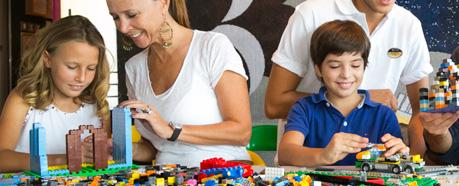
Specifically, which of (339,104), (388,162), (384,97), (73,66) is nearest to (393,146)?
(388,162)

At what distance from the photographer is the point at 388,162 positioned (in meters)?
1.58

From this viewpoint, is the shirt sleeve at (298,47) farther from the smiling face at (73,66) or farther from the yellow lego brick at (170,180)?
the yellow lego brick at (170,180)

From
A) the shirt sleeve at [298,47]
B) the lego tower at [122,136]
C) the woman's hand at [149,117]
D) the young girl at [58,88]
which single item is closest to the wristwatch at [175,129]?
the woman's hand at [149,117]

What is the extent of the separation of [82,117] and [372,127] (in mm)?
1029

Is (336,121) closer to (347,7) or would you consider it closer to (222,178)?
(347,7)

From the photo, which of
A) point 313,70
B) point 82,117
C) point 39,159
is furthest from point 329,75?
point 39,159

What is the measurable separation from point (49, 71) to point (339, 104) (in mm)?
1043

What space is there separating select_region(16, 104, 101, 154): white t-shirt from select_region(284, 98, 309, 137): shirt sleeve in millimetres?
681

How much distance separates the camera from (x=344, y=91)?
2080 mm

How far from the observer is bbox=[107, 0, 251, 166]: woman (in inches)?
80.7

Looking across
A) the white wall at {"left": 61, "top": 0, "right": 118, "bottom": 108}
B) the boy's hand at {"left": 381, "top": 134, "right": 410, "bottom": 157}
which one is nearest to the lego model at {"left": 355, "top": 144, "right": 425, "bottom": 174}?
the boy's hand at {"left": 381, "top": 134, "right": 410, "bottom": 157}

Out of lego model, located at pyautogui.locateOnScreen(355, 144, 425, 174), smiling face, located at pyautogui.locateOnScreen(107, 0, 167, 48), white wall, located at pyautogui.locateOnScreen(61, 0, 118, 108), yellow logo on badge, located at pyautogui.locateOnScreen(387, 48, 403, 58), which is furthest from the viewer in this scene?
white wall, located at pyautogui.locateOnScreen(61, 0, 118, 108)

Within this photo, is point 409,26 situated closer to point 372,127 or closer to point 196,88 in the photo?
point 372,127

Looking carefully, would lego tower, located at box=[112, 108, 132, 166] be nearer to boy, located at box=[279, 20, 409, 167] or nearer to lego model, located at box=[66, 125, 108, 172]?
lego model, located at box=[66, 125, 108, 172]
